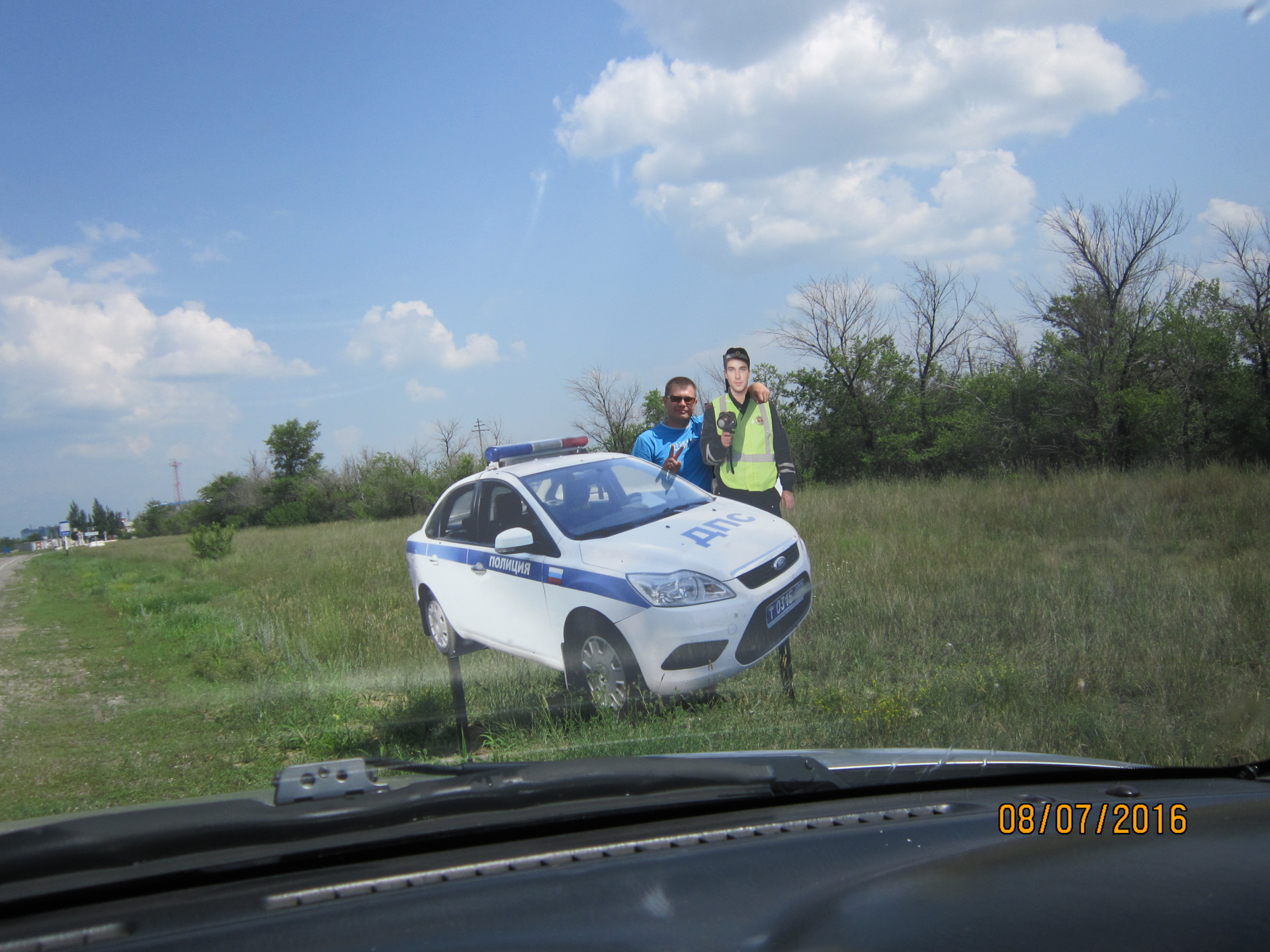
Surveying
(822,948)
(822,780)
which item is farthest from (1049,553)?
(822,948)

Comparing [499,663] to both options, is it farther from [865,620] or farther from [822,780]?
[822,780]

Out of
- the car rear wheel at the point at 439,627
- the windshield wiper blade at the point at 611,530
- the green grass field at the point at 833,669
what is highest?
the windshield wiper blade at the point at 611,530

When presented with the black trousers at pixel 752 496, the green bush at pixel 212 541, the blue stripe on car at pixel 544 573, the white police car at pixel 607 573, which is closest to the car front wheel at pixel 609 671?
the white police car at pixel 607 573

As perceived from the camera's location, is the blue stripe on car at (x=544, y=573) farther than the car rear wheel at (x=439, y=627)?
No

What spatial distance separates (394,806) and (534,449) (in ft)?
13.5

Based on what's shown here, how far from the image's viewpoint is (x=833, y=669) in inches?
215

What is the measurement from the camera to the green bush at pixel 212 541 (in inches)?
631

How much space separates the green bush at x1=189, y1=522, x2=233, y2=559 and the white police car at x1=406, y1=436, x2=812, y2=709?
471 inches

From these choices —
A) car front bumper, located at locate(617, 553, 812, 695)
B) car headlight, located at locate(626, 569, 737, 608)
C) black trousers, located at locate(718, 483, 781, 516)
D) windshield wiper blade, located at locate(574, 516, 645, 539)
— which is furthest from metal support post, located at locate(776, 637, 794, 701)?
windshield wiper blade, located at locate(574, 516, 645, 539)

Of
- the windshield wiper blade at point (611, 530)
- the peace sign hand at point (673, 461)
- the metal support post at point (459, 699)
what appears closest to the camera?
the windshield wiper blade at point (611, 530)

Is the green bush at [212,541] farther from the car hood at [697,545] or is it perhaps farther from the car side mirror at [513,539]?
the car hood at [697,545]

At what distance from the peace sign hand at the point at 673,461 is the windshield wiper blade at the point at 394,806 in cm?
379

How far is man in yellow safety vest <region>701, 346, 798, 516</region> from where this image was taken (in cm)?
586

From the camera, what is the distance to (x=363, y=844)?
5.26ft
